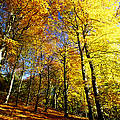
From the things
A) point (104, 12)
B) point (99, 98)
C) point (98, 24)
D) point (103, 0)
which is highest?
point (103, 0)

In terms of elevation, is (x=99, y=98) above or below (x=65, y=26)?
below

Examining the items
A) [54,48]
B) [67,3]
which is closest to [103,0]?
[67,3]

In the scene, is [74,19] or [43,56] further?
[43,56]

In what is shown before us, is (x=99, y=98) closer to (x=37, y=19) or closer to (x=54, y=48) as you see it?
(x=37, y=19)

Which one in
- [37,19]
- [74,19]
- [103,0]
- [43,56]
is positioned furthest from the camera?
[43,56]

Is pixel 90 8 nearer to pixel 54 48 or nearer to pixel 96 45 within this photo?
pixel 96 45

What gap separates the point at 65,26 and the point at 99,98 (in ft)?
20.5

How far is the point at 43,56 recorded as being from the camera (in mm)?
15086

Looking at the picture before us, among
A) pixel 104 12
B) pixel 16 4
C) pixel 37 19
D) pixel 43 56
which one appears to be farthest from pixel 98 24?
pixel 43 56

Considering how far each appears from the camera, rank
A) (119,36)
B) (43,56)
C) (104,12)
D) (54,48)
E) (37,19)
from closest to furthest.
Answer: (119,36), (104,12), (37,19), (54,48), (43,56)

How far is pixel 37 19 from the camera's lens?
23.5 ft

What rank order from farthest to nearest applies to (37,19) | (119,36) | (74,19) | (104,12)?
(74,19) < (37,19) < (104,12) < (119,36)

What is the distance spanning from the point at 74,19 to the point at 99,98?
20.7 ft

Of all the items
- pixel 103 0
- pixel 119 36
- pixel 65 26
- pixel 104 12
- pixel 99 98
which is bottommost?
pixel 99 98
